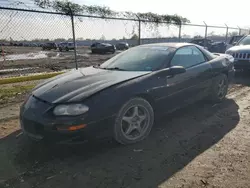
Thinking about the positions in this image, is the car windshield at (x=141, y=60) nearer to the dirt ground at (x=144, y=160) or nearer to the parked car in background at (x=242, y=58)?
the dirt ground at (x=144, y=160)

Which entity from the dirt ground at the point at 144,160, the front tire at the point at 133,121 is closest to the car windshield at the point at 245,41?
the dirt ground at the point at 144,160

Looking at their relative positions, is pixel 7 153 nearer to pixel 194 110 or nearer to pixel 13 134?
pixel 13 134

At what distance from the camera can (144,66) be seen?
12.5 ft

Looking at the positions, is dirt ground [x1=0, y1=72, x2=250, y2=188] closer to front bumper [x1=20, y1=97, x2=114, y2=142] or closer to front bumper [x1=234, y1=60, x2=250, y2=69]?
front bumper [x1=20, y1=97, x2=114, y2=142]

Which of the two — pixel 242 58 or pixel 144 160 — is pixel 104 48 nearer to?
pixel 242 58

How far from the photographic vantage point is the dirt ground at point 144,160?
248 centimetres

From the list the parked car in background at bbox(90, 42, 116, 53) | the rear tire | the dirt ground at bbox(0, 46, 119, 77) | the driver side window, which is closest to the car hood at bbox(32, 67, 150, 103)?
the driver side window

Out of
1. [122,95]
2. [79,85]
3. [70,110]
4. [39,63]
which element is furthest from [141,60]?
[39,63]

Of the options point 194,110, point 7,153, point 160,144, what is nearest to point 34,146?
point 7,153

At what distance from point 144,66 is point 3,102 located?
3.68 m

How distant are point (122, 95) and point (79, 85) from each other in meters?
0.65

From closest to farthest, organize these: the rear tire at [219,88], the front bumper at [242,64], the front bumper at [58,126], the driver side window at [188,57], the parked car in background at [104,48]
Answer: the front bumper at [58,126], the driver side window at [188,57], the rear tire at [219,88], the front bumper at [242,64], the parked car in background at [104,48]

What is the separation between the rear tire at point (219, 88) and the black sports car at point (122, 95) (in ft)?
1.04

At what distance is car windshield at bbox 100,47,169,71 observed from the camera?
12.5 ft
